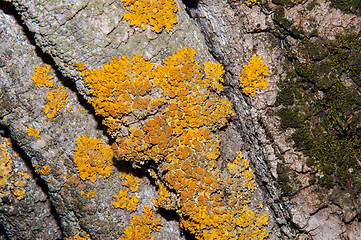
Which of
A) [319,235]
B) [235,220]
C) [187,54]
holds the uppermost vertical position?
[187,54]

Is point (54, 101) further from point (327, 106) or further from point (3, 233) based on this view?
point (327, 106)

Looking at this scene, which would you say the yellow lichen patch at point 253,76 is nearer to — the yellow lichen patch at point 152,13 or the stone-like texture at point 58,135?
the yellow lichen patch at point 152,13

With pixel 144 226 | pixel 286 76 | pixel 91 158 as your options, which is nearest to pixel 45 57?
pixel 91 158

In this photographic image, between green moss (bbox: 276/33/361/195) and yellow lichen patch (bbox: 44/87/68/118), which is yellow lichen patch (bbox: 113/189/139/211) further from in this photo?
green moss (bbox: 276/33/361/195)

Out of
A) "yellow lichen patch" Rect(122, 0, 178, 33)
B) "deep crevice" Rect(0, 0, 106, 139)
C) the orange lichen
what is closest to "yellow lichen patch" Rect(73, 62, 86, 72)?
"deep crevice" Rect(0, 0, 106, 139)

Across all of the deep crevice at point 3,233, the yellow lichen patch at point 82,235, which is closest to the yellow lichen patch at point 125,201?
the yellow lichen patch at point 82,235

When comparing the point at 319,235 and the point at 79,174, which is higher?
the point at 79,174

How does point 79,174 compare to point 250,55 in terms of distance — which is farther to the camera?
point 79,174

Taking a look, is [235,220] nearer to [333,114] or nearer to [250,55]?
[333,114]

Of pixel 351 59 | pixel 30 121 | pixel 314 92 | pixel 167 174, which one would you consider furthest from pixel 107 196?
pixel 351 59
